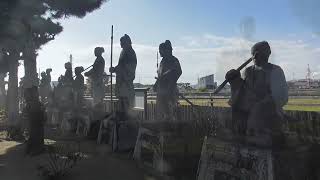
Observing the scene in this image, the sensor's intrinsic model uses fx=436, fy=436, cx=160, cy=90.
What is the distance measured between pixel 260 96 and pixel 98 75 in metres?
10.5

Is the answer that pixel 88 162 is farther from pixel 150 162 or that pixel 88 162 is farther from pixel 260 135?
pixel 260 135

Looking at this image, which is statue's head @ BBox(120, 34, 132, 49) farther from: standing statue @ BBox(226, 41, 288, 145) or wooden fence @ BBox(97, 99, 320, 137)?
standing statue @ BBox(226, 41, 288, 145)

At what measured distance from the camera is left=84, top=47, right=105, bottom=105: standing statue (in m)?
15.3

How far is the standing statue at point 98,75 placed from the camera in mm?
15305

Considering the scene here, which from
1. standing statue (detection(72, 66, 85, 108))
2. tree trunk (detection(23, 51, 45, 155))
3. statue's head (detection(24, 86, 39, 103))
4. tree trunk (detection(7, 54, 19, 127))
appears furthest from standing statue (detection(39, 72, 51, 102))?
tree trunk (detection(23, 51, 45, 155))

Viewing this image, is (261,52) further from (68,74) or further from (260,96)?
(68,74)

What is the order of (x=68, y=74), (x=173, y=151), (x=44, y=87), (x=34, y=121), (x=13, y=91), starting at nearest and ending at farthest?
(x=173, y=151)
(x=34, y=121)
(x=68, y=74)
(x=13, y=91)
(x=44, y=87)

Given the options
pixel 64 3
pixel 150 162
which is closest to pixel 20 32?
pixel 64 3

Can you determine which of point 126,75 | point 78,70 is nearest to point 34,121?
point 126,75

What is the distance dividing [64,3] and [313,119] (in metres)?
15.4

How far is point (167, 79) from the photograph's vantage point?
33.8ft

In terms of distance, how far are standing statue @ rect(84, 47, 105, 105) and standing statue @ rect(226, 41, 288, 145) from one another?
30.8ft

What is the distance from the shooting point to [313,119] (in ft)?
28.3

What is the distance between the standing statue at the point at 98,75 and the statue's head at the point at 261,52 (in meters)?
9.60
